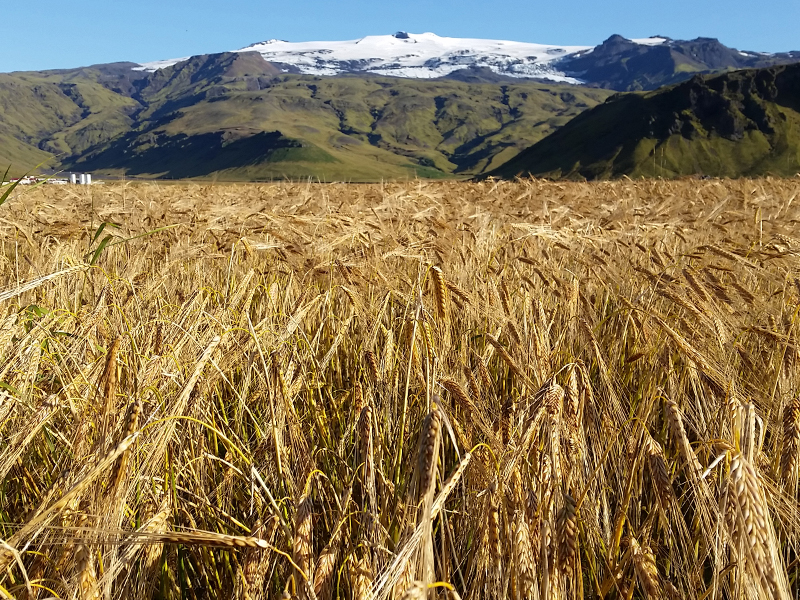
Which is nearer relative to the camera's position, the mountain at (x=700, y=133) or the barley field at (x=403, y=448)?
the barley field at (x=403, y=448)

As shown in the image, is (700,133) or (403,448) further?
(700,133)

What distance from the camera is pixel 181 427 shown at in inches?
66.1

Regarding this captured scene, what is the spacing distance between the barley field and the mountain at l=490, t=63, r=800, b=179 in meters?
108

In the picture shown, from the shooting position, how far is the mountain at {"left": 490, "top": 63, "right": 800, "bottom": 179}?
107 metres

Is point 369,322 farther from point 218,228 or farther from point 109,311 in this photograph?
point 218,228

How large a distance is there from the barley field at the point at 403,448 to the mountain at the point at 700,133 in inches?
4240

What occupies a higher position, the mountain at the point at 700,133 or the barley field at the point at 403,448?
the mountain at the point at 700,133

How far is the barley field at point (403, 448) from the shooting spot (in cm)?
109

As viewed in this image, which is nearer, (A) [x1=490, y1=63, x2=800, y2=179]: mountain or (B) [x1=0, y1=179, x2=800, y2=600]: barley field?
(B) [x1=0, y1=179, x2=800, y2=600]: barley field

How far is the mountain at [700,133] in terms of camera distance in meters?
107

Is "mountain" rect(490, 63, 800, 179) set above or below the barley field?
above

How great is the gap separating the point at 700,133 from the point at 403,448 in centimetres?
12952

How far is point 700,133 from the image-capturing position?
A: 114 m

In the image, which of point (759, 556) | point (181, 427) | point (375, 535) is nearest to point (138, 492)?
point (181, 427)
